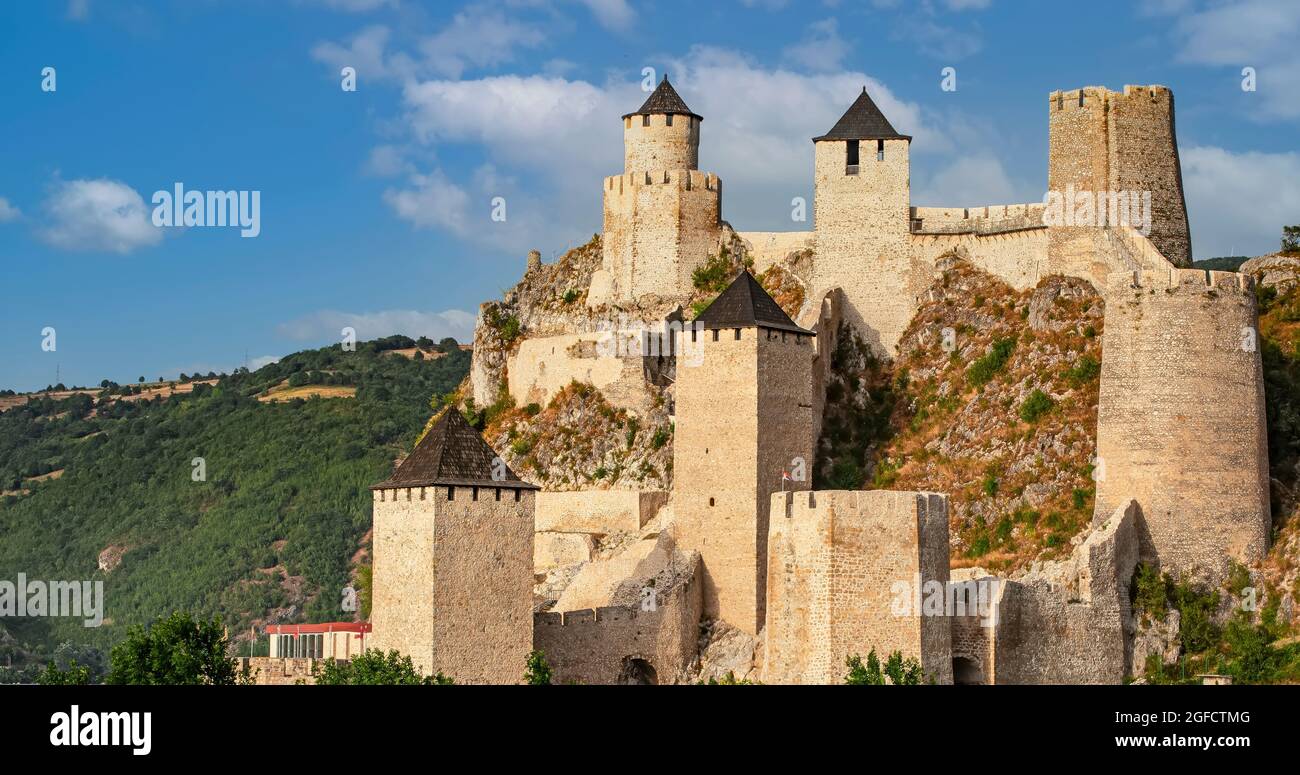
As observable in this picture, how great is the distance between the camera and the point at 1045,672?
48344mm

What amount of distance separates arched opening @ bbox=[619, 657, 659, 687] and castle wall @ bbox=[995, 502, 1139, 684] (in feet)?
24.7

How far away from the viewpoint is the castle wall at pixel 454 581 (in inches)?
1683

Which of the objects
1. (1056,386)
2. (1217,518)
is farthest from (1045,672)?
(1056,386)

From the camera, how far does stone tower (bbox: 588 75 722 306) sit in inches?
2522

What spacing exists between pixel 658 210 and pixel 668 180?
90 centimetres

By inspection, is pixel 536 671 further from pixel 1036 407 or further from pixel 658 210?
pixel 658 210

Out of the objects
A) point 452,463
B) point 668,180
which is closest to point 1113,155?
point 668,180

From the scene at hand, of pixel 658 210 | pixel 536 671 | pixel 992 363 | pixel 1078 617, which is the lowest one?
pixel 536 671

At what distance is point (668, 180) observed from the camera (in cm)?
6425

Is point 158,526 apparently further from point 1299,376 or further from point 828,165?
point 1299,376

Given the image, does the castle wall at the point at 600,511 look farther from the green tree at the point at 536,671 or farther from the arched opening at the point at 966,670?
the green tree at the point at 536,671
